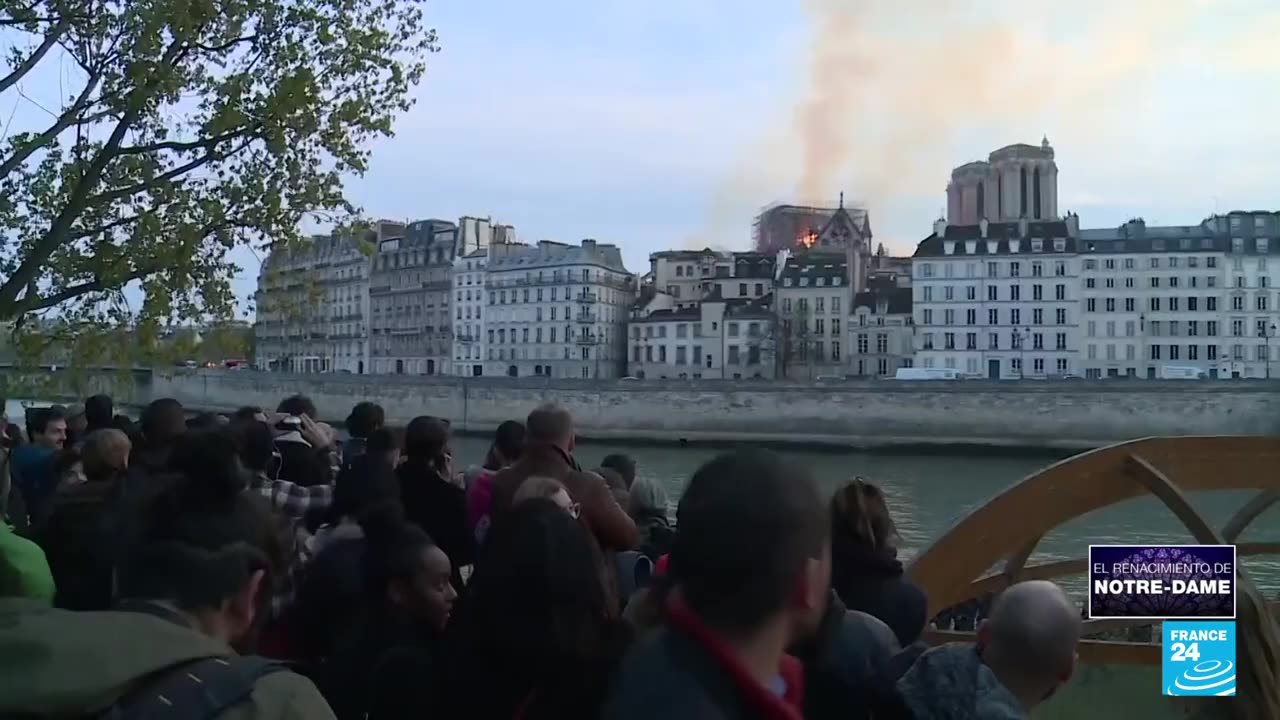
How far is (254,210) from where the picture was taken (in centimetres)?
809

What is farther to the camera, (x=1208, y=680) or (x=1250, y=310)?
(x=1250, y=310)

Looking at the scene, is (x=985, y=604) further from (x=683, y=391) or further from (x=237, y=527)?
(x=683, y=391)

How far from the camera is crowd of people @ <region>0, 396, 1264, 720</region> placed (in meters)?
1.39

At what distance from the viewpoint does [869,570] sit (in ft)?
10.3

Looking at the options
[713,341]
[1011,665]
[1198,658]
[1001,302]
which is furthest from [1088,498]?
[713,341]

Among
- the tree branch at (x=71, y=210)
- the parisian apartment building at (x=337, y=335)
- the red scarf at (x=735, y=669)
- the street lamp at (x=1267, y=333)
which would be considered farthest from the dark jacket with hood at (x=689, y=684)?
the parisian apartment building at (x=337, y=335)

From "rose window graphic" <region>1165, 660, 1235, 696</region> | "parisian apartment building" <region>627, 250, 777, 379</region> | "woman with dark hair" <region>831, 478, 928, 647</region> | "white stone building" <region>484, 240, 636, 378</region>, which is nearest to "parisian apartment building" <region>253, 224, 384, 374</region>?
"white stone building" <region>484, 240, 636, 378</region>

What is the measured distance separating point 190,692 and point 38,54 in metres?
7.45

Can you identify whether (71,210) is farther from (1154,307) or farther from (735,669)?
(1154,307)

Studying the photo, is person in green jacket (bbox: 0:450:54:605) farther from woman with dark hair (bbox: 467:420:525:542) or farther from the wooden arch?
the wooden arch

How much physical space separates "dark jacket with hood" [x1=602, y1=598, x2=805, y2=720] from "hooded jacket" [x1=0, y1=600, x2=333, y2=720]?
0.41 metres

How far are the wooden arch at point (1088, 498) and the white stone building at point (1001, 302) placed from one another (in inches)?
2270

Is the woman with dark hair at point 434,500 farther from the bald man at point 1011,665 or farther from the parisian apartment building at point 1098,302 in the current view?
the parisian apartment building at point 1098,302

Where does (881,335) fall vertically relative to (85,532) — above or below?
above
